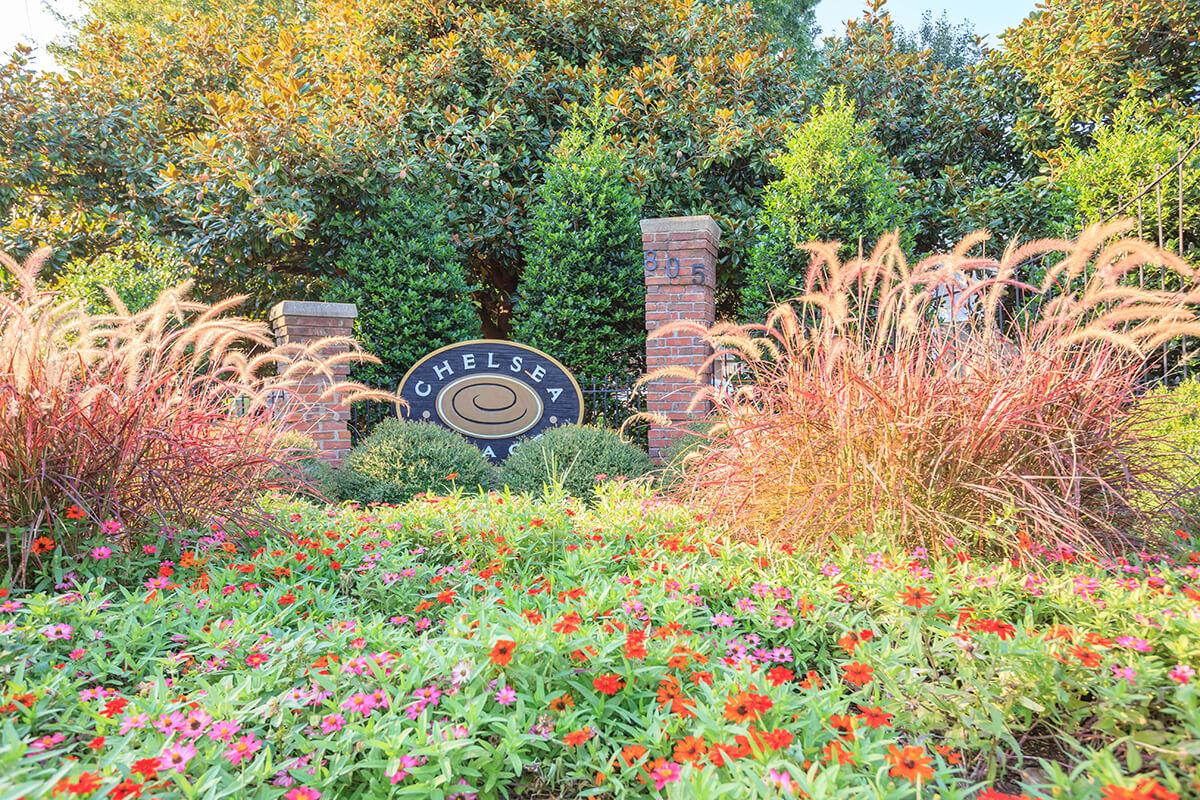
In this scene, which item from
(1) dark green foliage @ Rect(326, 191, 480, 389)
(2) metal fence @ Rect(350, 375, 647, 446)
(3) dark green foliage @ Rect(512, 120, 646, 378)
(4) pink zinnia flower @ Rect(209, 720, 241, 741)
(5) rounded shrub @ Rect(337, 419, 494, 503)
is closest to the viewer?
(4) pink zinnia flower @ Rect(209, 720, 241, 741)

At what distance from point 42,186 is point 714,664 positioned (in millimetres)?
9851

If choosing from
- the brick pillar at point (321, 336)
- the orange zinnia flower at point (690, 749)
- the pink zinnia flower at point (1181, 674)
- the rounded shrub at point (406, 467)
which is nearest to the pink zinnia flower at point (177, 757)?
the orange zinnia flower at point (690, 749)

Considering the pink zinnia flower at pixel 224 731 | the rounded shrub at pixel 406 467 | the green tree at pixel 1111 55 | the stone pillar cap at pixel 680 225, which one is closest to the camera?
the pink zinnia flower at pixel 224 731

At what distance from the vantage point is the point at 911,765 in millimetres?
1279

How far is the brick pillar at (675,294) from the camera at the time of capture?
6180 mm

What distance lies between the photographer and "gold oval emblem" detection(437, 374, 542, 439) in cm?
638

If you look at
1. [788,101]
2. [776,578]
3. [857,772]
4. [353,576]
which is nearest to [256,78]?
[788,101]

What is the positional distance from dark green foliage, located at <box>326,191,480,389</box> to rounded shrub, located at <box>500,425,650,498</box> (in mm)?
2348

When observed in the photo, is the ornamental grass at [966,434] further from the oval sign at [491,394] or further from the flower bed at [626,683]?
the oval sign at [491,394]

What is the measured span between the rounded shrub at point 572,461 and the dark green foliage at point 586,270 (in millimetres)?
2176

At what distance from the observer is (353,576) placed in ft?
9.02

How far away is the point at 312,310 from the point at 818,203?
4802 mm

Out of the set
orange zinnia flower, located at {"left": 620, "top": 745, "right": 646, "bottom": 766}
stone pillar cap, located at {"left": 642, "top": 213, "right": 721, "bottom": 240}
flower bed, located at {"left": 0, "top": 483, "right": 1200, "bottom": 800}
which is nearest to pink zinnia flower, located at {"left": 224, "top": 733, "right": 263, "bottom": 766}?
flower bed, located at {"left": 0, "top": 483, "right": 1200, "bottom": 800}

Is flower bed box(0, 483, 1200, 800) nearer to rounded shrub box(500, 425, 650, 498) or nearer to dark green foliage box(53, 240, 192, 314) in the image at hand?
rounded shrub box(500, 425, 650, 498)
